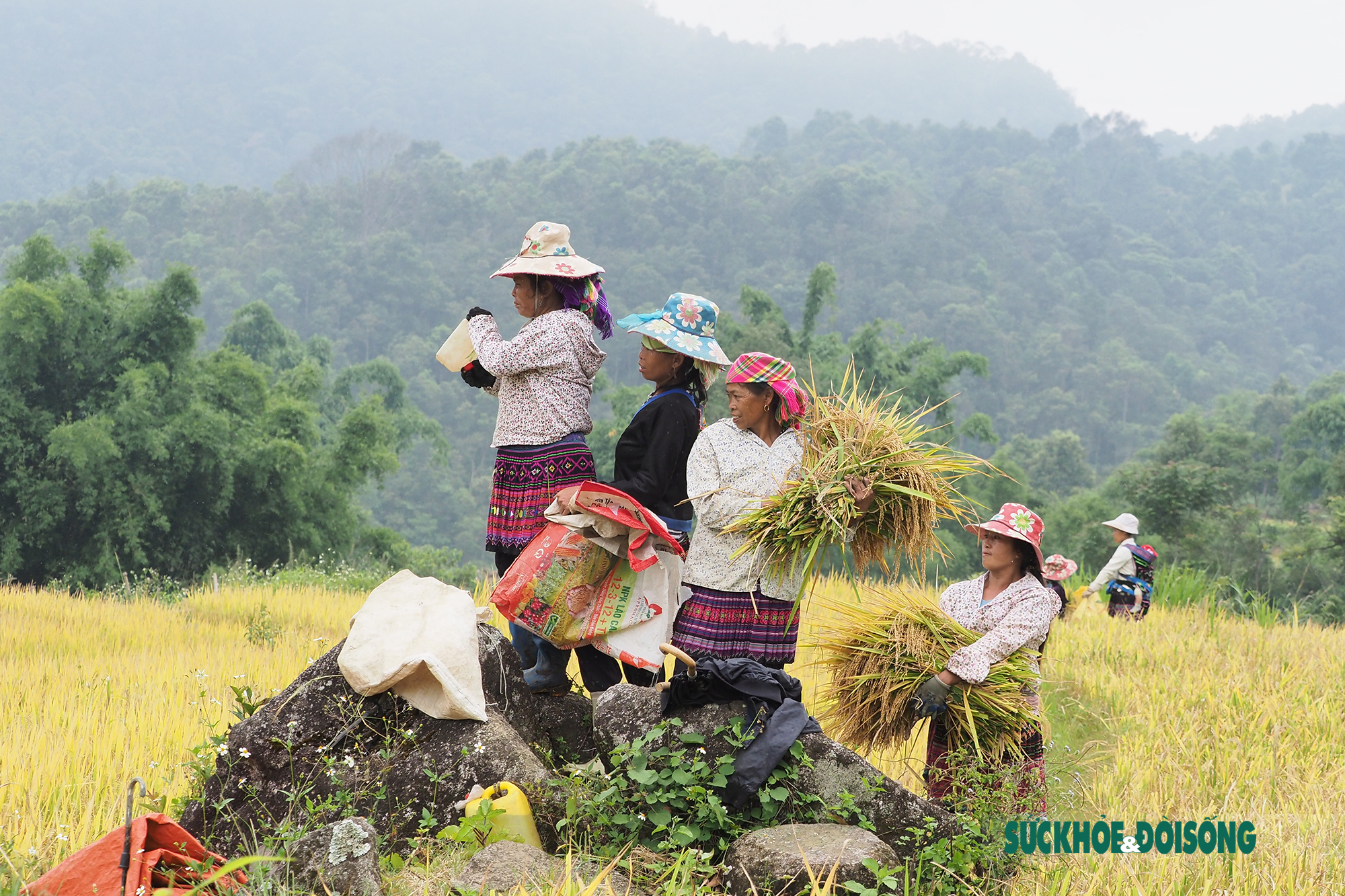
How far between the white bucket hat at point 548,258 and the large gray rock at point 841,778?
1.71m

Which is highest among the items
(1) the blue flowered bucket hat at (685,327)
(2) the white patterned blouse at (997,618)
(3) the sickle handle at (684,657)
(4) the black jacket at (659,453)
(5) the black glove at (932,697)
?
(1) the blue flowered bucket hat at (685,327)

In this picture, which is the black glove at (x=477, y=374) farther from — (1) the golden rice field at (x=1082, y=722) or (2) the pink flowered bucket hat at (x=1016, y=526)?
(2) the pink flowered bucket hat at (x=1016, y=526)

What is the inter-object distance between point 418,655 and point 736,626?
1153mm

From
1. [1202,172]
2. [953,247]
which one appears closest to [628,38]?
[1202,172]

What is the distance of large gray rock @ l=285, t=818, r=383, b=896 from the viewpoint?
3156mm

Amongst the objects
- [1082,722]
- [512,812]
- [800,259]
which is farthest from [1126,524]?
[800,259]

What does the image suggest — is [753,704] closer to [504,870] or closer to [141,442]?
[504,870]

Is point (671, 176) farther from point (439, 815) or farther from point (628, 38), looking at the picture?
point (628, 38)

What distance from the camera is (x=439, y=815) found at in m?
3.80

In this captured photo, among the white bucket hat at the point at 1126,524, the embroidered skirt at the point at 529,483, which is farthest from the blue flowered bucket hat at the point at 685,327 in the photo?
the white bucket hat at the point at 1126,524

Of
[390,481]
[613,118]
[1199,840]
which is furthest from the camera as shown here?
[613,118]

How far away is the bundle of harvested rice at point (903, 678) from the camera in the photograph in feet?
12.5

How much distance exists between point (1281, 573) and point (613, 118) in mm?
129906

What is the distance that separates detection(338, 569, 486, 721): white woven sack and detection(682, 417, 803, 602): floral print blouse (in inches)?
35.2
